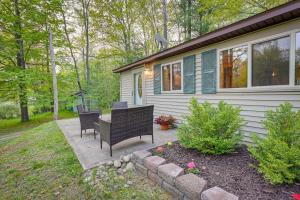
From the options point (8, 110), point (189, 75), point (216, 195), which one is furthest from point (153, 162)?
point (8, 110)

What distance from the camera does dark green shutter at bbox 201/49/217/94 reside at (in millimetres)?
3887


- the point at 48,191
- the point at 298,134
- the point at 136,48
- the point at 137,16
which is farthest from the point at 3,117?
the point at 298,134

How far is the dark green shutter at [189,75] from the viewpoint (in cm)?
446

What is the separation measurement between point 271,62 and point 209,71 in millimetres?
1311

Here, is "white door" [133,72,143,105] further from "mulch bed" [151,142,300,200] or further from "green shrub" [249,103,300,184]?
"green shrub" [249,103,300,184]

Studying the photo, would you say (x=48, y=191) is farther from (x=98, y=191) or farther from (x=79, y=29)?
(x=79, y=29)

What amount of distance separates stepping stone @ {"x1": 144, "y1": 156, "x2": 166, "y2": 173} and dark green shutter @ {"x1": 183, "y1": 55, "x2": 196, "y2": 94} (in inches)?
105

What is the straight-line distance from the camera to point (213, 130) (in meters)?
2.55

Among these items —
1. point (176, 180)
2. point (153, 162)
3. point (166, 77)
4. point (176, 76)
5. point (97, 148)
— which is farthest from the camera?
point (166, 77)

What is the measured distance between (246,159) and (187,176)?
3.88 feet

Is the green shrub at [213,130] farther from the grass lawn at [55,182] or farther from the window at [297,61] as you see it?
the window at [297,61]

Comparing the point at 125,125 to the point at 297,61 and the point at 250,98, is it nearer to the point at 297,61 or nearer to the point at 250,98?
the point at 250,98

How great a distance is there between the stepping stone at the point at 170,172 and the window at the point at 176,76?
327 centimetres

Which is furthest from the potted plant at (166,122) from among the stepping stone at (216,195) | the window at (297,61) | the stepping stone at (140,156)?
the stepping stone at (216,195)
